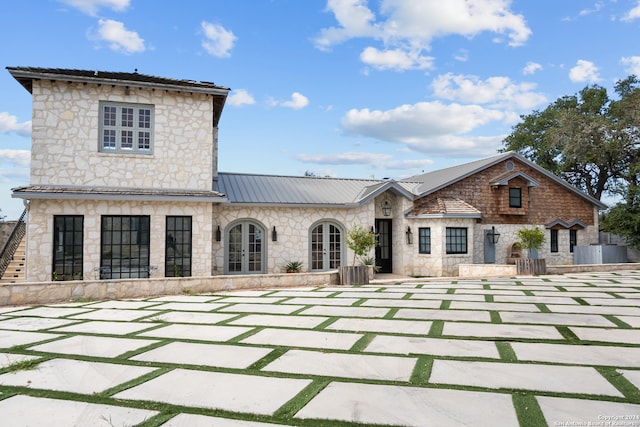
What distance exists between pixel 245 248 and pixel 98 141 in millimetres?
5747

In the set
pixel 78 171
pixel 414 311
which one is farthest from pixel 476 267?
pixel 78 171

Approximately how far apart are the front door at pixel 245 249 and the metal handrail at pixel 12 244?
22.5ft

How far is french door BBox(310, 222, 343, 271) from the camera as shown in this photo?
53.2ft

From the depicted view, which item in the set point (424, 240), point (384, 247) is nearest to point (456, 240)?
point (424, 240)

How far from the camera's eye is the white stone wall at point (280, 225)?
Result: 14.9 metres

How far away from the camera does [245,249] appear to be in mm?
15281

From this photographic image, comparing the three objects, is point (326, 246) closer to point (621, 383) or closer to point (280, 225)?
point (280, 225)

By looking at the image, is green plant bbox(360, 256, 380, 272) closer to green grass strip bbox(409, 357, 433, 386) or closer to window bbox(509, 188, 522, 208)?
window bbox(509, 188, 522, 208)

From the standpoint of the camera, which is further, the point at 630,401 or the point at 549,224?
the point at 549,224

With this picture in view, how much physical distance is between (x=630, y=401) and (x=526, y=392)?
2.60ft

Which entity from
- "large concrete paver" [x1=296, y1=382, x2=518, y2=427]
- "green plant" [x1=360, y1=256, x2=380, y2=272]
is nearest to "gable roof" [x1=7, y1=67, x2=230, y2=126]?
"green plant" [x1=360, y1=256, x2=380, y2=272]

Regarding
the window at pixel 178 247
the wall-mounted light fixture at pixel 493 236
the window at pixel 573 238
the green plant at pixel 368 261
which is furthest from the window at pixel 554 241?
the window at pixel 178 247

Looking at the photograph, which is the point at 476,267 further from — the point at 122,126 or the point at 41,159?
the point at 41,159

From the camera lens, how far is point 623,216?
73.8 ft
